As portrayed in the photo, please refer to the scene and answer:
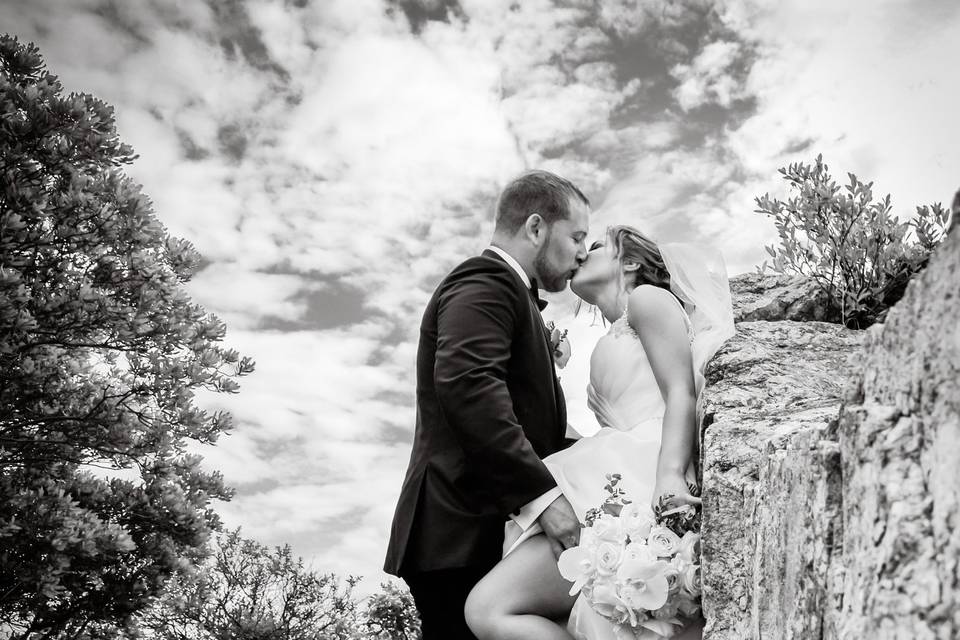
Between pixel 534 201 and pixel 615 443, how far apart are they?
1552mm

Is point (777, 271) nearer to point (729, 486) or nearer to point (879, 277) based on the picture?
point (879, 277)

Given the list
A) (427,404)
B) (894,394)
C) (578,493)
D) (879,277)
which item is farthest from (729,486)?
(879,277)

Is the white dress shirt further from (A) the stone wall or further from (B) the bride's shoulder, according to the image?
(B) the bride's shoulder

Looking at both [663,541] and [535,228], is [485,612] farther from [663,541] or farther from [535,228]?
[535,228]

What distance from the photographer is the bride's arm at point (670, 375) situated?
9.84ft

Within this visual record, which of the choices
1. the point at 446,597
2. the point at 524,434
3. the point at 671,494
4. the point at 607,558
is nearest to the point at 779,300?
the point at 524,434

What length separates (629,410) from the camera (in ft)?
12.1

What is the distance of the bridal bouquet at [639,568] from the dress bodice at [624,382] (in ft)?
2.21

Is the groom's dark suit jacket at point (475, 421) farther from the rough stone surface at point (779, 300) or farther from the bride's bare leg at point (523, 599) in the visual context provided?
the rough stone surface at point (779, 300)

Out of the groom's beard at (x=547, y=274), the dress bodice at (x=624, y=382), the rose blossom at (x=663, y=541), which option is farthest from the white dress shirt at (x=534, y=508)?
the groom's beard at (x=547, y=274)

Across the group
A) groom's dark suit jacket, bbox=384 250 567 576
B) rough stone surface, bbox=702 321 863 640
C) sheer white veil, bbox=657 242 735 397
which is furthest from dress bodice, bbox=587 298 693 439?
rough stone surface, bbox=702 321 863 640

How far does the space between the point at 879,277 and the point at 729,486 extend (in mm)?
2489

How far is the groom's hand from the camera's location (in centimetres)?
308

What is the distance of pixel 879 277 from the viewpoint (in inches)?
171
